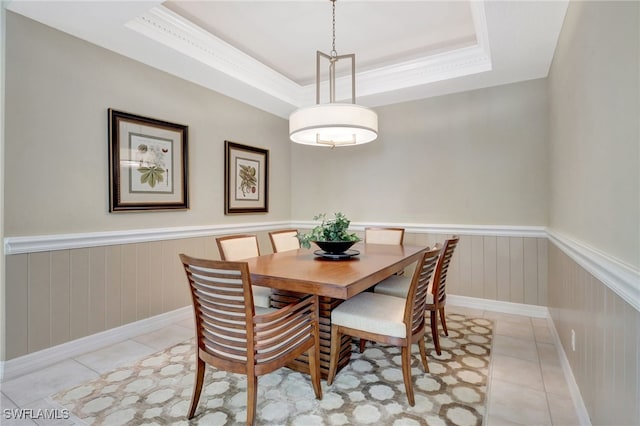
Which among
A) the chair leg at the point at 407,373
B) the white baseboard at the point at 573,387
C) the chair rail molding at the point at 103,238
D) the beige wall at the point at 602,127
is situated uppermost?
the beige wall at the point at 602,127

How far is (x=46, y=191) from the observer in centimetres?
234

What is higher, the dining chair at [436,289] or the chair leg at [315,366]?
the dining chair at [436,289]

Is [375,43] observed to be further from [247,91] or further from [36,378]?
[36,378]

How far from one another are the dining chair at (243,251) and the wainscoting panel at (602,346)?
183 centimetres

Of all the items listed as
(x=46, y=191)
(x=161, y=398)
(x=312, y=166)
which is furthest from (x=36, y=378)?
(x=312, y=166)

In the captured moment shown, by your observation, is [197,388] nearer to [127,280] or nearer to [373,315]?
[373,315]

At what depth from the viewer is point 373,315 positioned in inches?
75.2

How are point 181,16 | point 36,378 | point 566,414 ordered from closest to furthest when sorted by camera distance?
point 566,414
point 36,378
point 181,16

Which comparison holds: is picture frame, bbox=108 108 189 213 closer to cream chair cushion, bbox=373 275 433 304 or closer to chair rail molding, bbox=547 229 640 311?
cream chair cushion, bbox=373 275 433 304

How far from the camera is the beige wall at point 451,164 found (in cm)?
338

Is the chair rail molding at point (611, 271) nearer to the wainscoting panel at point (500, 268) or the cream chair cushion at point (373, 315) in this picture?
the cream chair cushion at point (373, 315)

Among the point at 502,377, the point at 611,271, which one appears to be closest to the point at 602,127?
the point at 611,271

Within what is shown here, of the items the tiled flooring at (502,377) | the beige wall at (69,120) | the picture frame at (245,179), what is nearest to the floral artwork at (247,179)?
the picture frame at (245,179)

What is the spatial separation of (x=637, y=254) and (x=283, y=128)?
4.18 m
